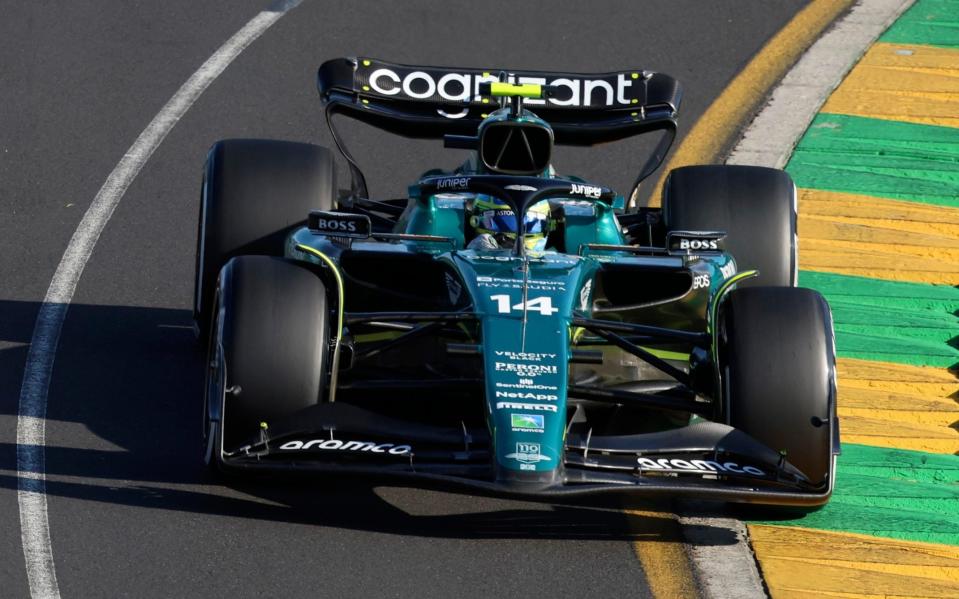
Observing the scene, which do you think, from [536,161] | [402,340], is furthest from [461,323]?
[536,161]

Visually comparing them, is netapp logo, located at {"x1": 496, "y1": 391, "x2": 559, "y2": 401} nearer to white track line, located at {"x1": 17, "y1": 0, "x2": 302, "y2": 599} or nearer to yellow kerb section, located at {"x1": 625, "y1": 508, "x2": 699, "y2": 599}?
yellow kerb section, located at {"x1": 625, "y1": 508, "x2": 699, "y2": 599}

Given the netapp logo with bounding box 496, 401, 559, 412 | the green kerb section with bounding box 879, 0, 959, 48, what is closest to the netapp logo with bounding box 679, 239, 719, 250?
the netapp logo with bounding box 496, 401, 559, 412

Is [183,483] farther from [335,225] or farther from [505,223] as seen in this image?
[505,223]

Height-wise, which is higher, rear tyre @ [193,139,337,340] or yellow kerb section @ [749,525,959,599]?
rear tyre @ [193,139,337,340]

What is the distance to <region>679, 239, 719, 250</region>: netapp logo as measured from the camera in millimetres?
9062

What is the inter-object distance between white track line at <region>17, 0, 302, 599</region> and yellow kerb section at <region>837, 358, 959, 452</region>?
394 centimetres

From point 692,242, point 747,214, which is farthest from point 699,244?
point 747,214

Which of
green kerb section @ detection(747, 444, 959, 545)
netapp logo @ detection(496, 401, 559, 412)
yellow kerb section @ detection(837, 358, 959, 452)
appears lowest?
green kerb section @ detection(747, 444, 959, 545)

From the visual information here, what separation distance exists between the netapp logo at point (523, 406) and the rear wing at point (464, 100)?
3262 mm

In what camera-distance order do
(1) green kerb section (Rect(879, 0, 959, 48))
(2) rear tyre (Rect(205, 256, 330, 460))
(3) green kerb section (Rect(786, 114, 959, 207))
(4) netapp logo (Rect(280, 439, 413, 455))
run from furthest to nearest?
(1) green kerb section (Rect(879, 0, 959, 48))
(3) green kerb section (Rect(786, 114, 959, 207))
(2) rear tyre (Rect(205, 256, 330, 460))
(4) netapp logo (Rect(280, 439, 413, 455))

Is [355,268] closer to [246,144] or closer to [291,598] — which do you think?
[246,144]

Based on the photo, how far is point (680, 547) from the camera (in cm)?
801

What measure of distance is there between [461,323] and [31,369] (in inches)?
102

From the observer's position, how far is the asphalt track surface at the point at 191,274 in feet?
25.1
